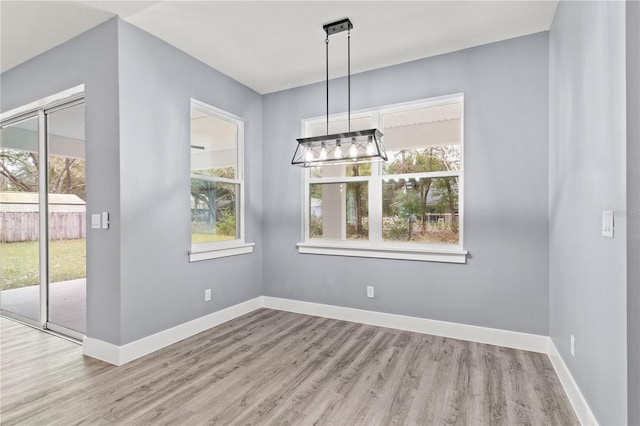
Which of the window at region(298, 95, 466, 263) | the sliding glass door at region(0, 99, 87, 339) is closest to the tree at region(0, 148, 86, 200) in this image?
the sliding glass door at region(0, 99, 87, 339)

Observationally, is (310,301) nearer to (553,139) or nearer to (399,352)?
(399,352)

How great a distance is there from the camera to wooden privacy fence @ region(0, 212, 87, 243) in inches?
131

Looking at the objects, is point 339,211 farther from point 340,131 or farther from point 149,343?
point 149,343

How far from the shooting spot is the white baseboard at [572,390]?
186cm

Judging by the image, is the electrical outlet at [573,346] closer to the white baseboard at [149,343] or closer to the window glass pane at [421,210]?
the window glass pane at [421,210]

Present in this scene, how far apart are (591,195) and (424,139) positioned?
73.8 inches

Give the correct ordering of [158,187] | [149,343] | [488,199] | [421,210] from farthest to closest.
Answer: [421,210] → [488,199] → [158,187] → [149,343]

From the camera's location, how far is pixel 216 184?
3.83 m

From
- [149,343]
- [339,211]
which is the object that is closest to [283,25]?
[339,211]

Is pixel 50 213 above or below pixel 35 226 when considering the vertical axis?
above

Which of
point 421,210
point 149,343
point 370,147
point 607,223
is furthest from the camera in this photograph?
point 421,210

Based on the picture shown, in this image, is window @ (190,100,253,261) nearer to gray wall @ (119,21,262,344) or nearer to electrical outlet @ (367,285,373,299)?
gray wall @ (119,21,262,344)

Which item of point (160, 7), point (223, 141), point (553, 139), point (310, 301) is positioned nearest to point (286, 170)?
point (223, 141)

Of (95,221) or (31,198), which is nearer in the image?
(95,221)
